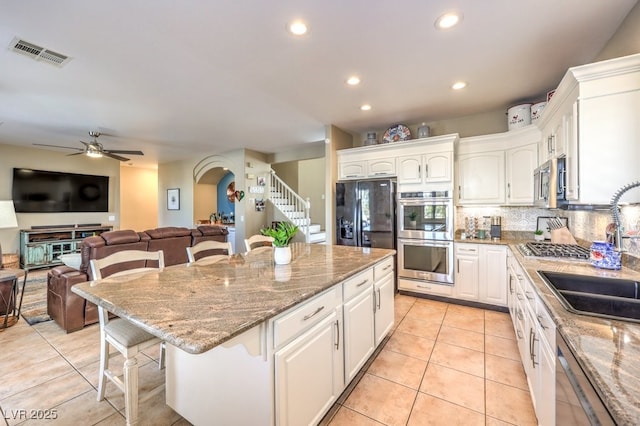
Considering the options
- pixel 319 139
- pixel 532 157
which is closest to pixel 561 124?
pixel 532 157

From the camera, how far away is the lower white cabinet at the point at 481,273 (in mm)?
3420

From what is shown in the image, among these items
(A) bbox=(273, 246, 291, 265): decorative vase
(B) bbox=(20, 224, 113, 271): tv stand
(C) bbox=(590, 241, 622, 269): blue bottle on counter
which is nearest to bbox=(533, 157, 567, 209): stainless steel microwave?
(C) bbox=(590, 241, 622, 269): blue bottle on counter

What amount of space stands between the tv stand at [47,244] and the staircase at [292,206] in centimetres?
466

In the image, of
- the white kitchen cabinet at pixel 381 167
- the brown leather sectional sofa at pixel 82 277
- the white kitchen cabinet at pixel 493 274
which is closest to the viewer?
the brown leather sectional sofa at pixel 82 277

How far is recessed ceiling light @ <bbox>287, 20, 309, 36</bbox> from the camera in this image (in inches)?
81.7

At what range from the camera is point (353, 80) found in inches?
118

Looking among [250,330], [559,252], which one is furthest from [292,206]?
[250,330]

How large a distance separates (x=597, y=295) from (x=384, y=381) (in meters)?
1.47

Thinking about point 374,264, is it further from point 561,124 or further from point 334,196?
point 334,196

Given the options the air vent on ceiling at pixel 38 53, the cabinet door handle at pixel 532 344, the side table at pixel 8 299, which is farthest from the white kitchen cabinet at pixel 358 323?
the side table at pixel 8 299

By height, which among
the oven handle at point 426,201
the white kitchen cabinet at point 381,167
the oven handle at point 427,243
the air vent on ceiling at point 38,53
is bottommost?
the oven handle at point 427,243

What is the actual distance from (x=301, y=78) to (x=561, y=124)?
8.16ft

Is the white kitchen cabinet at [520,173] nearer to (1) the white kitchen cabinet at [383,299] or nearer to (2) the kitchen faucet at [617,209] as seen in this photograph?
(2) the kitchen faucet at [617,209]
